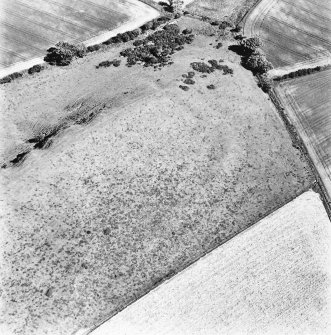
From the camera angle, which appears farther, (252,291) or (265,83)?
(265,83)

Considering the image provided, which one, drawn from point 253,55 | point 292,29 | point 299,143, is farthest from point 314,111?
point 292,29

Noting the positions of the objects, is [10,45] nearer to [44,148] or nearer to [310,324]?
[44,148]

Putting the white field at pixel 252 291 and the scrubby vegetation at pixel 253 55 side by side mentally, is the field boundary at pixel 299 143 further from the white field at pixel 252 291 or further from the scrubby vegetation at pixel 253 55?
the white field at pixel 252 291

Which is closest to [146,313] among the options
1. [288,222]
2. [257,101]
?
[288,222]

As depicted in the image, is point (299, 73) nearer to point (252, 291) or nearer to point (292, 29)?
point (292, 29)

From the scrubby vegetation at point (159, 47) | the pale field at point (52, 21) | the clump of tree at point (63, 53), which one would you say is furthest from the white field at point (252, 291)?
the pale field at point (52, 21)
